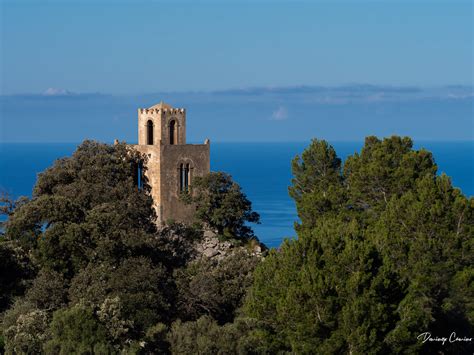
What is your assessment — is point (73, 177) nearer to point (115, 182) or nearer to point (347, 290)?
point (115, 182)

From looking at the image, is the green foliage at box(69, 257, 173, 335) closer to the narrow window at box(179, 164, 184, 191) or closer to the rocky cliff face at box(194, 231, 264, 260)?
the rocky cliff face at box(194, 231, 264, 260)

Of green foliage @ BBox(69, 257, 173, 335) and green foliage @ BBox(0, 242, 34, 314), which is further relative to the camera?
green foliage @ BBox(0, 242, 34, 314)

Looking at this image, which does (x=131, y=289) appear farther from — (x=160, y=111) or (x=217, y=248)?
(x=160, y=111)

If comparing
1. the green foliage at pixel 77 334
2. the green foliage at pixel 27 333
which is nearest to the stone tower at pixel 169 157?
the green foliage at pixel 27 333

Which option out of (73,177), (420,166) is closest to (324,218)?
(420,166)

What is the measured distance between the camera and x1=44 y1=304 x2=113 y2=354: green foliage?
108ft

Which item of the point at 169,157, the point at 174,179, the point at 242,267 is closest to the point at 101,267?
the point at 242,267

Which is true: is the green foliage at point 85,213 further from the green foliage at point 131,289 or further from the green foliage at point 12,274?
the green foliage at point 131,289

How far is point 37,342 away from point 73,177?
11949mm

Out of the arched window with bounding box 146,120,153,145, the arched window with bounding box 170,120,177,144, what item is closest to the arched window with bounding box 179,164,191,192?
the arched window with bounding box 170,120,177,144

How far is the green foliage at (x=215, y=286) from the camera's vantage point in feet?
131

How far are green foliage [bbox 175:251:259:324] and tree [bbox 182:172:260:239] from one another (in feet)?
10.0

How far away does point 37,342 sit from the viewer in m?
34.5

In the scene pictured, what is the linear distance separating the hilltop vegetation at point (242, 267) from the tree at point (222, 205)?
2.6 inches
